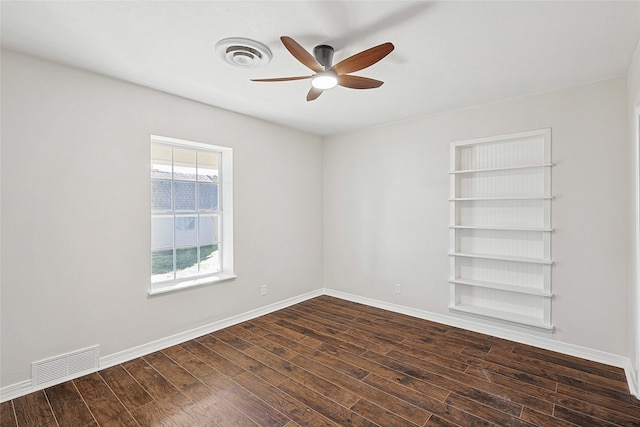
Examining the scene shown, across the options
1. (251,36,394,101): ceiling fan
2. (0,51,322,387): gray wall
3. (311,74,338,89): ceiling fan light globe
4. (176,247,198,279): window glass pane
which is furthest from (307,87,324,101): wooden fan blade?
(176,247,198,279): window glass pane

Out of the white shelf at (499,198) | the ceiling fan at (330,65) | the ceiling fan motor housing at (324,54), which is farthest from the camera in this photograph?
the white shelf at (499,198)

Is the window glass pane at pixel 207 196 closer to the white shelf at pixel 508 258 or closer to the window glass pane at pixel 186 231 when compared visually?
the window glass pane at pixel 186 231

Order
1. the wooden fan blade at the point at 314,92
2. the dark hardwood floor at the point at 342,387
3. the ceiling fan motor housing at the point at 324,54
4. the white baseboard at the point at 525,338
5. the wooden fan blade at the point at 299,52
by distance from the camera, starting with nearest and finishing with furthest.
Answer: the wooden fan blade at the point at 299,52 → the dark hardwood floor at the point at 342,387 → the ceiling fan motor housing at the point at 324,54 → the wooden fan blade at the point at 314,92 → the white baseboard at the point at 525,338

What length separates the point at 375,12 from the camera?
6.11 ft

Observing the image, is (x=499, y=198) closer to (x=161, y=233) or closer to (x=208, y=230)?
(x=208, y=230)

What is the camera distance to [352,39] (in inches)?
85.2

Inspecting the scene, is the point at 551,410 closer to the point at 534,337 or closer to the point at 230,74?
the point at 534,337

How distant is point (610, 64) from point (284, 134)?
343cm

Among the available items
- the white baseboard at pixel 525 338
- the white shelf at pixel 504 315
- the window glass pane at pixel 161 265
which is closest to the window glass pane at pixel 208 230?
the window glass pane at pixel 161 265

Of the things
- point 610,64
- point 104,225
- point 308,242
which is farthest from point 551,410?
point 104,225

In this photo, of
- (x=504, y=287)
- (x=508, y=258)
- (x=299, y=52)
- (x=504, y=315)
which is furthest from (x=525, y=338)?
(x=299, y=52)

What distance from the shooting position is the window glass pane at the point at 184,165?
3447 mm

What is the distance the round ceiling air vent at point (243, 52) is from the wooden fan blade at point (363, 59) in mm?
552

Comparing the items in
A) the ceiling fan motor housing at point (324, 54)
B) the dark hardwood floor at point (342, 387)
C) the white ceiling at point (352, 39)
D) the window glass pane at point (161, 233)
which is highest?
the white ceiling at point (352, 39)
